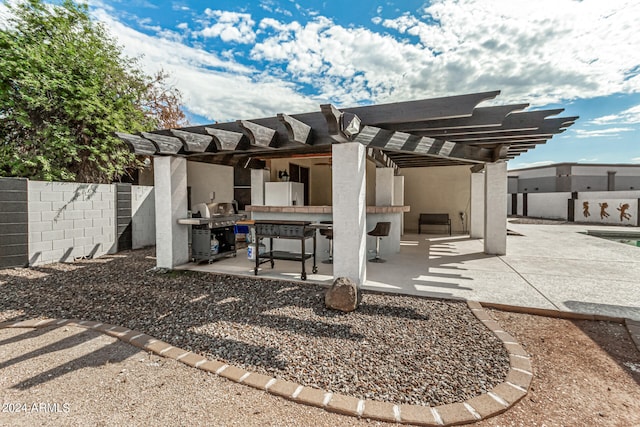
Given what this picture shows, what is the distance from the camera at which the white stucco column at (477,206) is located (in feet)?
31.8

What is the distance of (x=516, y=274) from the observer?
512 centimetres

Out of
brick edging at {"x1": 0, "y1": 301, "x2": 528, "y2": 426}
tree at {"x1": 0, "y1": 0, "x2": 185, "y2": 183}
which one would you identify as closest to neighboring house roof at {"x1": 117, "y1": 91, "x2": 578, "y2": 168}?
tree at {"x1": 0, "y1": 0, "x2": 185, "y2": 183}

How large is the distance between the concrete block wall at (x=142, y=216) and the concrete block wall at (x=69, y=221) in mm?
555

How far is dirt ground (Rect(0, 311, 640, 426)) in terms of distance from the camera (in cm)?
179

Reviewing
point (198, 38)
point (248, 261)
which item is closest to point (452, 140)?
point (248, 261)

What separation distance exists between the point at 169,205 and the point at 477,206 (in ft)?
31.2

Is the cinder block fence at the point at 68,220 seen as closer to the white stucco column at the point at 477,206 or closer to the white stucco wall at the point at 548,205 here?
the white stucco column at the point at 477,206

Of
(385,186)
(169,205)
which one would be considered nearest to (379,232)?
(385,186)

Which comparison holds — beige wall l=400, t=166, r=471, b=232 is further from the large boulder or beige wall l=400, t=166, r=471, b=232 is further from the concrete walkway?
the large boulder

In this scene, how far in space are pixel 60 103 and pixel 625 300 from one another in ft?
39.1

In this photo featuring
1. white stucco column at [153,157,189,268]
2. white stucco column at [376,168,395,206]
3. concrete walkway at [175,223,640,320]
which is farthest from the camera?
white stucco column at [376,168,395,206]

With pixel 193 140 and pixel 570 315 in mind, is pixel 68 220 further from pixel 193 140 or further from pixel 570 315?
pixel 570 315

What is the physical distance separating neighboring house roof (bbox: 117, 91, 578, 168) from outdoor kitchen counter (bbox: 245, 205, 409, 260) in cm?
177

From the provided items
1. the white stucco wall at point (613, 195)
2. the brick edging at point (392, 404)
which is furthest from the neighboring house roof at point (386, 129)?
the white stucco wall at point (613, 195)
